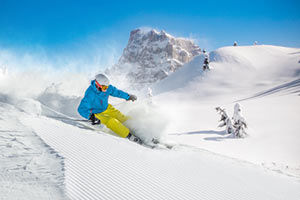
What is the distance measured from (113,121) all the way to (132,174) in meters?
2.28

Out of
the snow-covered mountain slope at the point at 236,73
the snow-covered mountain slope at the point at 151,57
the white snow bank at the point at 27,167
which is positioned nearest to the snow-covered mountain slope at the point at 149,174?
the white snow bank at the point at 27,167

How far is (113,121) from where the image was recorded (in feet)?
14.4

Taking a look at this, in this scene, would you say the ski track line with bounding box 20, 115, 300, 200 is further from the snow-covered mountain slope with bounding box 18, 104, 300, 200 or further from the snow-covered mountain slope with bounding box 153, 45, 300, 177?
the snow-covered mountain slope with bounding box 153, 45, 300, 177

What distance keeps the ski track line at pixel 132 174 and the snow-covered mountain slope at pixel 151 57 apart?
488 feet

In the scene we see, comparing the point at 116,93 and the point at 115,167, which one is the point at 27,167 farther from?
the point at 116,93

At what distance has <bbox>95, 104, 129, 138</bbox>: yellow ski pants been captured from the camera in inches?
169

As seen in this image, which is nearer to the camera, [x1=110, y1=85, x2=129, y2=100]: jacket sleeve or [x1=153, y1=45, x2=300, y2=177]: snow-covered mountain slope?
[x1=110, y1=85, x2=129, y2=100]: jacket sleeve

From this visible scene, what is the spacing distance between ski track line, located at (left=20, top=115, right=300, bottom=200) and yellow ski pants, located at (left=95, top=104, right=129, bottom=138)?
1.11m

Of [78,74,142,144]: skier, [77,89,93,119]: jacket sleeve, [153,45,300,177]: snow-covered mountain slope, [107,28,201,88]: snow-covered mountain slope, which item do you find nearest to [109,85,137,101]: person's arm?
[78,74,142,144]: skier

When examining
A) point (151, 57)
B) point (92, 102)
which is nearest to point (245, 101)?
point (92, 102)

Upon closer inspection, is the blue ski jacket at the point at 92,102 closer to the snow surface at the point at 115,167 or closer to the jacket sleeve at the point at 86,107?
the jacket sleeve at the point at 86,107

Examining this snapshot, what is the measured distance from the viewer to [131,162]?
99.3 inches

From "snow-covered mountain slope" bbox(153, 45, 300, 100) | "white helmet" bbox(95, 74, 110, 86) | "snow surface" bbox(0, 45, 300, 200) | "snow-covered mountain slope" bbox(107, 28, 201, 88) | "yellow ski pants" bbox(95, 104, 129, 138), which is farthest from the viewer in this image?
"snow-covered mountain slope" bbox(107, 28, 201, 88)

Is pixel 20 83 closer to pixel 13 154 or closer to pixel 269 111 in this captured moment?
pixel 13 154
